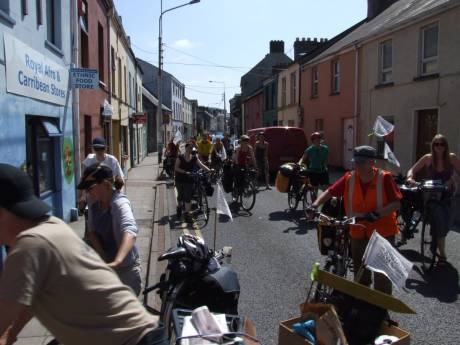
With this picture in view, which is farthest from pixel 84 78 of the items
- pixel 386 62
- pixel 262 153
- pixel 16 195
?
pixel 386 62

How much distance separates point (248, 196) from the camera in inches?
465

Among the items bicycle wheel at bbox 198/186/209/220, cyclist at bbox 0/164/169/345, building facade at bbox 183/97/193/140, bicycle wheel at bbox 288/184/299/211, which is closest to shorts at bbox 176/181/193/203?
bicycle wheel at bbox 198/186/209/220

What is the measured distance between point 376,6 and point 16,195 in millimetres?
23769

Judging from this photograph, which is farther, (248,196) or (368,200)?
(248,196)

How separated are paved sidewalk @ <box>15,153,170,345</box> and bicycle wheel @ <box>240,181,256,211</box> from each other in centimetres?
187

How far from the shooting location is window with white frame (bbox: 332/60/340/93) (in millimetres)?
22750

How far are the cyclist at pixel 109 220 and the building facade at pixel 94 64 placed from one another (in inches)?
301

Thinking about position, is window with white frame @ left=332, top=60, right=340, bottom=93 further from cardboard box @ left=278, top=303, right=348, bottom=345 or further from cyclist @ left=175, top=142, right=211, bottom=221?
cardboard box @ left=278, top=303, right=348, bottom=345

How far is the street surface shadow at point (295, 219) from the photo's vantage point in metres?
9.36

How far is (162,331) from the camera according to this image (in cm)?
226

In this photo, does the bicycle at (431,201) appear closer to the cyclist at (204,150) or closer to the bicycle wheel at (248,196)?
the bicycle wheel at (248,196)

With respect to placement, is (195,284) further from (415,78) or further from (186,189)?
(415,78)

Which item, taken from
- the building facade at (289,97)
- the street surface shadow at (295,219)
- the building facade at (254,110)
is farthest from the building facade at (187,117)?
the street surface shadow at (295,219)

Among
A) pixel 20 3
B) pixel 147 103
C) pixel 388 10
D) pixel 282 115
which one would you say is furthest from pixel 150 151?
pixel 20 3
